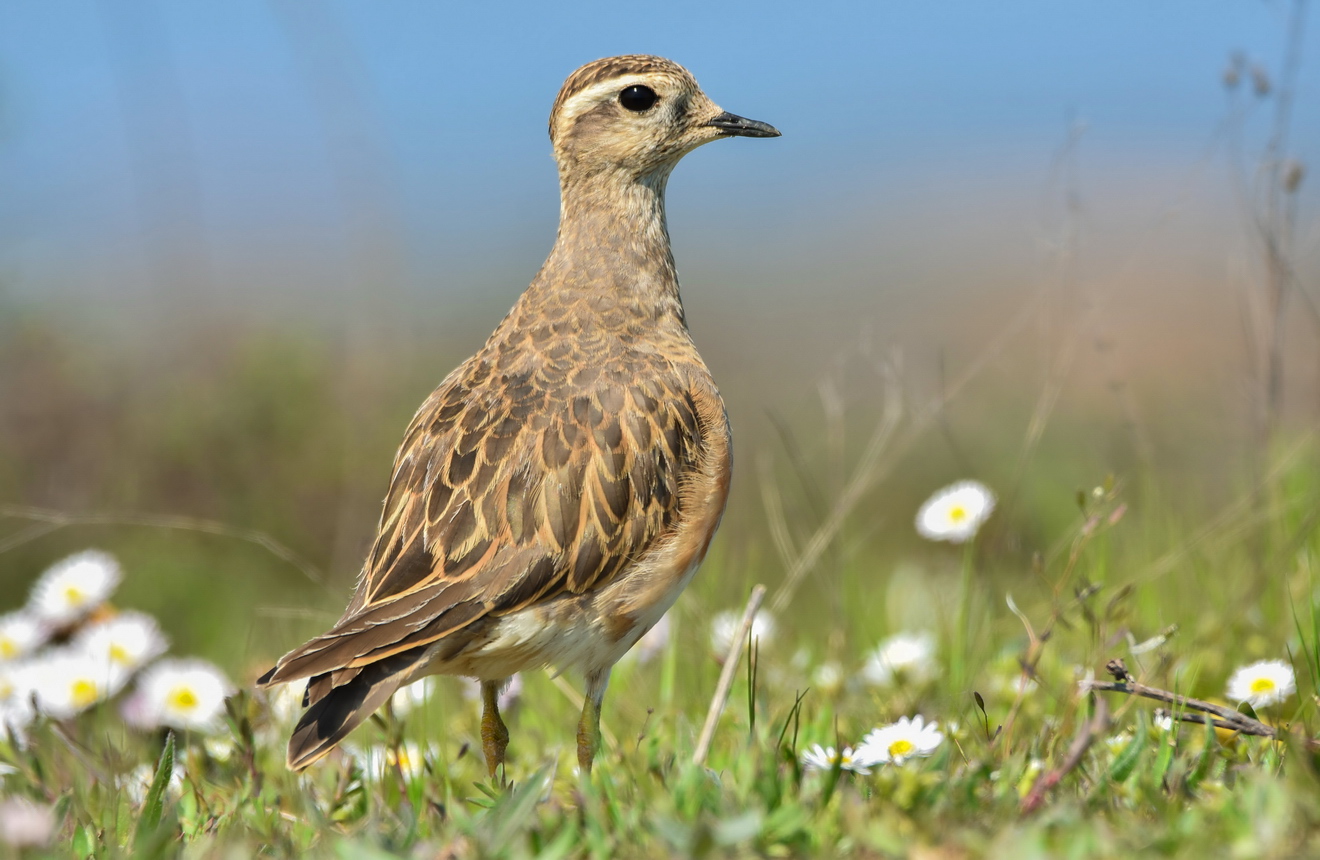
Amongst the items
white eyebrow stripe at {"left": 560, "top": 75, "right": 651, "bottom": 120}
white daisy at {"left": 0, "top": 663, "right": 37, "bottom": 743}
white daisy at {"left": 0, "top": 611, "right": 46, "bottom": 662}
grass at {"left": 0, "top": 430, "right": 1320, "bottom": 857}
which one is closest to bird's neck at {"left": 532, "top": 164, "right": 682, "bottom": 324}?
white eyebrow stripe at {"left": 560, "top": 75, "right": 651, "bottom": 120}

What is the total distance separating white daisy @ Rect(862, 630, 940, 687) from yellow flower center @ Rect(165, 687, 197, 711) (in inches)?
117

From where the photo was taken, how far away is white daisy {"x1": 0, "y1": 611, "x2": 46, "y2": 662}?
615 centimetres

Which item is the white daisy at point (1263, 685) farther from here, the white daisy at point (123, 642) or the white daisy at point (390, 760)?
the white daisy at point (123, 642)

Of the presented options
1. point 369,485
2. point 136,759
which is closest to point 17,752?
point 136,759

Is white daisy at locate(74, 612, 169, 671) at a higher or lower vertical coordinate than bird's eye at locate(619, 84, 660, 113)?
lower

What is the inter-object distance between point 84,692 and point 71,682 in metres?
0.07

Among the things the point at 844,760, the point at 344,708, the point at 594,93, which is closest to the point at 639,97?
the point at 594,93

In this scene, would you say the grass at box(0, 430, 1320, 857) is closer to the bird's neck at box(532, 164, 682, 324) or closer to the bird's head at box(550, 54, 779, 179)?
the bird's neck at box(532, 164, 682, 324)

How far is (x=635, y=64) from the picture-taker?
5.91 metres

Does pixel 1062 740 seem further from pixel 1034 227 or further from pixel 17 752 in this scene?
pixel 17 752

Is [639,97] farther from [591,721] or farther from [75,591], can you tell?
[75,591]

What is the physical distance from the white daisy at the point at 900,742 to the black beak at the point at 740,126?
→ 116 inches

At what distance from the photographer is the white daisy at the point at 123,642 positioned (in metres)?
5.92

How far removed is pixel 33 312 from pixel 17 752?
742 cm
